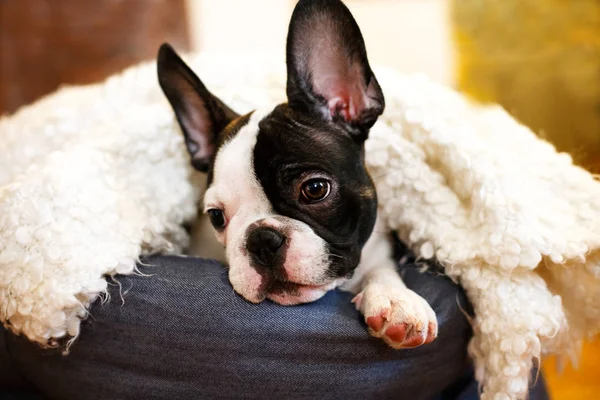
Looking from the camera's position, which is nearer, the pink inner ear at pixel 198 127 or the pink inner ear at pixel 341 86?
the pink inner ear at pixel 341 86

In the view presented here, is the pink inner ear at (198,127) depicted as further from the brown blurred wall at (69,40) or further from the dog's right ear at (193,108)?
the brown blurred wall at (69,40)

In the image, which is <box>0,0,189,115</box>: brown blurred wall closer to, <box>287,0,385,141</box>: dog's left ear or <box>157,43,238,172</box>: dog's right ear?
<box>157,43,238,172</box>: dog's right ear

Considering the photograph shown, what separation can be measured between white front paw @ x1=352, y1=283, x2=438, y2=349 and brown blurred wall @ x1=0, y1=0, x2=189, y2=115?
2.92 meters

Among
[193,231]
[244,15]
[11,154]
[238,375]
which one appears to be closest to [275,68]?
[193,231]

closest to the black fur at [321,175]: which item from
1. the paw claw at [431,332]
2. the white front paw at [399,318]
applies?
the white front paw at [399,318]

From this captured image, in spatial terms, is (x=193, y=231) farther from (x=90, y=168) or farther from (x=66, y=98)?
(x=66, y=98)

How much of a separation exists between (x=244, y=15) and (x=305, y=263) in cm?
336

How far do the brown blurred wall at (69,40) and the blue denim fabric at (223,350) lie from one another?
2.62 m

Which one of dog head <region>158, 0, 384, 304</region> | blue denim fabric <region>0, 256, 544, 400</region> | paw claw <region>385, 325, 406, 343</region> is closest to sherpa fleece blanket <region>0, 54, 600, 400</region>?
blue denim fabric <region>0, 256, 544, 400</region>

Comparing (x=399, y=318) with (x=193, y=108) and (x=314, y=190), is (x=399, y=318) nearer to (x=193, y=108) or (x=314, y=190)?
(x=314, y=190)

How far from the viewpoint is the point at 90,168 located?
5.24ft

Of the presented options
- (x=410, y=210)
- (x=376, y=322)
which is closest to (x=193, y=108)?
(x=410, y=210)

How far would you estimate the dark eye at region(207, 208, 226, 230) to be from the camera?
1566mm

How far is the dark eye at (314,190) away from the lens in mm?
1410
